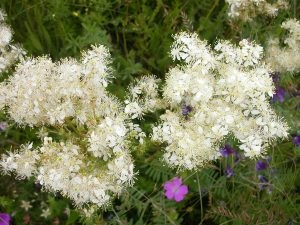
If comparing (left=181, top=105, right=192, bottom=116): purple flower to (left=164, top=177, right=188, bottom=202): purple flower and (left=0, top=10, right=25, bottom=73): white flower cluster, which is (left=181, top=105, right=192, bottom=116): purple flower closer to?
(left=164, top=177, right=188, bottom=202): purple flower

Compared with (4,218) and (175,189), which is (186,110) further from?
(4,218)

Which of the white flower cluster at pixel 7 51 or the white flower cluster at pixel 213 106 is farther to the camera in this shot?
the white flower cluster at pixel 7 51

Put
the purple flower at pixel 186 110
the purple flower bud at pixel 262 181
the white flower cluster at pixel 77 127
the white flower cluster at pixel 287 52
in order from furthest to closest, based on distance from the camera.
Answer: the white flower cluster at pixel 287 52
the purple flower bud at pixel 262 181
the purple flower at pixel 186 110
the white flower cluster at pixel 77 127

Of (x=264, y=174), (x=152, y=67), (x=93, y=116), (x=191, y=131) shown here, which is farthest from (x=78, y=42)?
(x=264, y=174)

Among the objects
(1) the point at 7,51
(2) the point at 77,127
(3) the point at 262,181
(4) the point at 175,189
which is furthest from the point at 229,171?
(1) the point at 7,51

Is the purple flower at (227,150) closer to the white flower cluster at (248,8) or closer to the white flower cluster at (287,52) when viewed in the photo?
the white flower cluster at (287,52)

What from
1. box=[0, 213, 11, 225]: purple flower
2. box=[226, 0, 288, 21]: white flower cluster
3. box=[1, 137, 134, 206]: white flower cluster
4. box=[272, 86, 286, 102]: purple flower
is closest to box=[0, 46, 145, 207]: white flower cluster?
box=[1, 137, 134, 206]: white flower cluster

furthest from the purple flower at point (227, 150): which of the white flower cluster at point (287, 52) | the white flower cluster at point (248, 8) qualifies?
the white flower cluster at point (248, 8)
